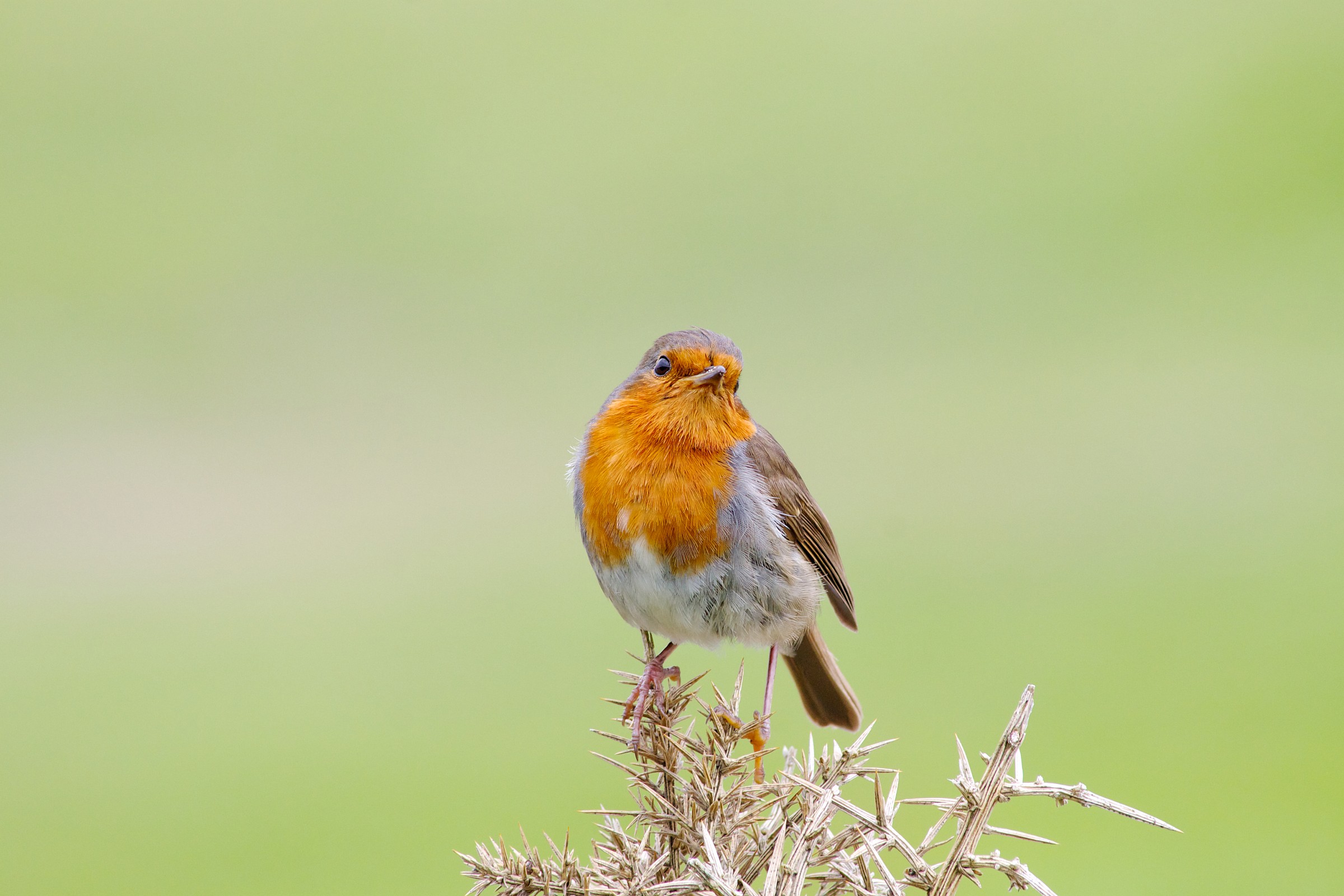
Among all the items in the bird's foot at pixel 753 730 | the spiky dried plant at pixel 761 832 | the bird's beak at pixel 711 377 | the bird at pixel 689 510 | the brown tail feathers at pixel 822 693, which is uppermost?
the bird's beak at pixel 711 377

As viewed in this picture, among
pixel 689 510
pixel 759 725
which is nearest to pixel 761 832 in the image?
pixel 759 725

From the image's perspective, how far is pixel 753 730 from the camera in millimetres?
1904

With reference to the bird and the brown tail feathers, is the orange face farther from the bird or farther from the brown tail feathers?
the brown tail feathers

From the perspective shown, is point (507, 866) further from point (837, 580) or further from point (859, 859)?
point (837, 580)

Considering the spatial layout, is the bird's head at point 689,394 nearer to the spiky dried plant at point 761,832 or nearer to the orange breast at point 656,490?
the orange breast at point 656,490

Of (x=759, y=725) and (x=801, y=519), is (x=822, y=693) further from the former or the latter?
(x=759, y=725)

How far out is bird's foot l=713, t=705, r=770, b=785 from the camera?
5.35ft

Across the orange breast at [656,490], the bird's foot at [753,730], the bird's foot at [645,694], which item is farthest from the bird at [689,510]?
the bird's foot at [753,730]

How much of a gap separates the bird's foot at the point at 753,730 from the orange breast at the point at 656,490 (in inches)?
29.2

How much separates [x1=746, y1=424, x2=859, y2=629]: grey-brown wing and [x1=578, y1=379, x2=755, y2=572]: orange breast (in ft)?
0.55

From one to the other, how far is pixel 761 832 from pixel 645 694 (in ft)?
2.10

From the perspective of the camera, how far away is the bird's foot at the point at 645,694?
173 cm

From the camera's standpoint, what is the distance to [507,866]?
138 cm

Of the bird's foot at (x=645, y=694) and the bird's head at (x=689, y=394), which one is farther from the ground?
the bird's head at (x=689, y=394)
